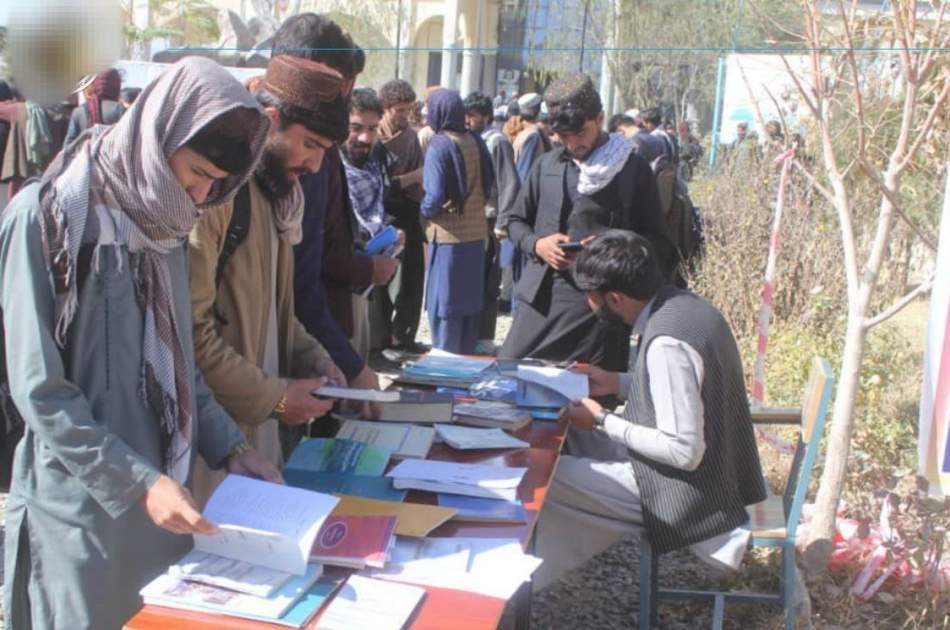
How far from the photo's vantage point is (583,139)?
153 inches

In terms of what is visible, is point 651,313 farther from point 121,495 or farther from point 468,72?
point 468,72

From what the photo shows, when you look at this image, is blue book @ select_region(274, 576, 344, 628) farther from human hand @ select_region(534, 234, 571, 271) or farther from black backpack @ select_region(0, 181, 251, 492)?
human hand @ select_region(534, 234, 571, 271)

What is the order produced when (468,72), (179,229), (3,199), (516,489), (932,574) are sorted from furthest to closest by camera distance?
(468,72) → (3,199) → (932,574) → (516,489) → (179,229)

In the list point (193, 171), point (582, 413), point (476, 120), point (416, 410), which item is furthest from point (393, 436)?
point (476, 120)

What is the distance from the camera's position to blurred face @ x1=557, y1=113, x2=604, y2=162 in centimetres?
386

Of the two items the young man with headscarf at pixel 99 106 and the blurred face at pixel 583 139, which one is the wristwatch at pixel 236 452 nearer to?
the blurred face at pixel 583 139

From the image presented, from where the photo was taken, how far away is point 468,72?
24734 millimetres

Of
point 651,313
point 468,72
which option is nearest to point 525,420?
point 651,313

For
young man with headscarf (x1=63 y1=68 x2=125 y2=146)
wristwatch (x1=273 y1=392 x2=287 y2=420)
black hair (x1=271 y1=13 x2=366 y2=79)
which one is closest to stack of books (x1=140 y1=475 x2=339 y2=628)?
wristwatch (x1=273 y1=392 x2=287 y2=420)

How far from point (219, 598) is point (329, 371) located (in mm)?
956

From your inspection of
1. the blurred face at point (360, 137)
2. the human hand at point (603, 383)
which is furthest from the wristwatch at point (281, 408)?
the blurred face at point (360, 137)

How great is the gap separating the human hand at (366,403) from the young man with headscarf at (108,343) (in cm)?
97

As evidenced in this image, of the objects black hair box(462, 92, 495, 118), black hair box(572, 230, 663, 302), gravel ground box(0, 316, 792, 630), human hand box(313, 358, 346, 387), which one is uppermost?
black hair box(462, 92, 495, 118)

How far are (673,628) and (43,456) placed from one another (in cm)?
227
